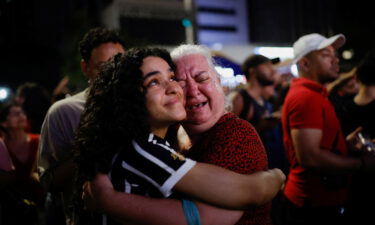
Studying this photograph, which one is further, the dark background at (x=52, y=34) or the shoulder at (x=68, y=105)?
the dark background at (x=52, y=34)

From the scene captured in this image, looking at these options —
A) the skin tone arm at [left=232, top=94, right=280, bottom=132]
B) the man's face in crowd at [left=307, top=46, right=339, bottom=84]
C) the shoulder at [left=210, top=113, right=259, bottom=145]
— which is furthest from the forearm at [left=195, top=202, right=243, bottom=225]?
the skin tone arm at [left=232, top=94, right=280, bottom=132]

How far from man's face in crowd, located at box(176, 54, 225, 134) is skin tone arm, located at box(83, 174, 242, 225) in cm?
59

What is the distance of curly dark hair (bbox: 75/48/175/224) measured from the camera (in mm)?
1731

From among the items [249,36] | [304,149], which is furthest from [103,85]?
[249,36]

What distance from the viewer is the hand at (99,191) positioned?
1716 millimetres

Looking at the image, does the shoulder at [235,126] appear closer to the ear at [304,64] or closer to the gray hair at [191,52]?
the gray hair at [191,52]

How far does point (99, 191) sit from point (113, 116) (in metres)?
0.34

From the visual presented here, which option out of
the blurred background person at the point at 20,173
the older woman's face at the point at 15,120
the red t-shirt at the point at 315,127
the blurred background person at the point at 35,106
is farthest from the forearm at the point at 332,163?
the blurred background person at the point at 35,106

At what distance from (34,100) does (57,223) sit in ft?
8.14

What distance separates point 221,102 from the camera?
2244mm

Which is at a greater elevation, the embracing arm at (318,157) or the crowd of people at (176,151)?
the crowd of people at (176,151)

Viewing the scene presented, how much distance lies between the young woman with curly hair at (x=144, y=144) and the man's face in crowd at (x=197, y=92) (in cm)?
19

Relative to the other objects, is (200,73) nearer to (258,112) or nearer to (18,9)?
(258,112)

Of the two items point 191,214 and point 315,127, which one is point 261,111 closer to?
point 315,127
